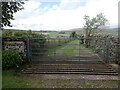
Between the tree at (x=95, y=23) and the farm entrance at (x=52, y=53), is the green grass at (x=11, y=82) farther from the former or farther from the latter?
the tree at (x=95, y=23)

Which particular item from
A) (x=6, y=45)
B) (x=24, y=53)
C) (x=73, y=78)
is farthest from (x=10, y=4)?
(x=73, y=78)

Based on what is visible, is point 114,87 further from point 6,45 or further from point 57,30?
point 57,30

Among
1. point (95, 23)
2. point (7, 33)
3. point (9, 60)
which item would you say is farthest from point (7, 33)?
point (95, 23)

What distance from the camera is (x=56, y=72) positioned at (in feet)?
15.5

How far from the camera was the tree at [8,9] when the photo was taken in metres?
4.97

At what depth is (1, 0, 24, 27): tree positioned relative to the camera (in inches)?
196

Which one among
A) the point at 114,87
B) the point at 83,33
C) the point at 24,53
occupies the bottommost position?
the point at 114,87

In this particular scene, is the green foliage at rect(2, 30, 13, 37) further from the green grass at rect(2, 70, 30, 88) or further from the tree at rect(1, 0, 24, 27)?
the green grass at rect(2, 70, 30, 88)

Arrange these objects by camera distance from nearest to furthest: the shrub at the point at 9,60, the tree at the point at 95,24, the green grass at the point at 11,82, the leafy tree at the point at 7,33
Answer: the green grass at the point at 11,82 → the shrub at the point at 9,60 → the leafy tree at the point at 7,33 → the tree at the point at 95,24

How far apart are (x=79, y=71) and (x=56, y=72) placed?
0.96 metres

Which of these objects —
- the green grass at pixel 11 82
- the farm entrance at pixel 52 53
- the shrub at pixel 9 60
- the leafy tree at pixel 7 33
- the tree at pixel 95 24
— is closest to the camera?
the green grass at pixel 11 82

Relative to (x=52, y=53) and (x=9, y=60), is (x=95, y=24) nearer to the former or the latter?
(x=52, y=53)

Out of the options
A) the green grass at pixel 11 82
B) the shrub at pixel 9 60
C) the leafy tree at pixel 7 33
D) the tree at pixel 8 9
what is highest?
the tree at pixel 8 9

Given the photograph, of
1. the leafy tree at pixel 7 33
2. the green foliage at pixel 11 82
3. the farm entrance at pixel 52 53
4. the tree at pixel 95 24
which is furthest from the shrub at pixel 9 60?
the tree at pixel 95 24
